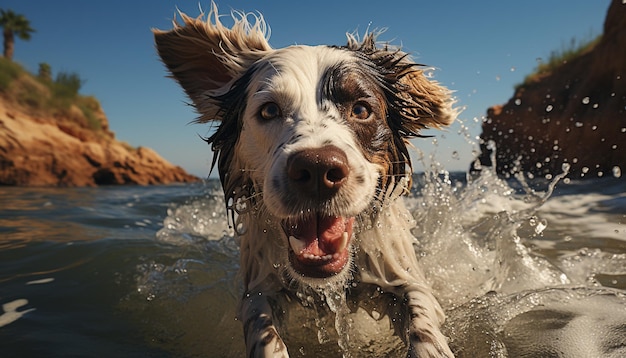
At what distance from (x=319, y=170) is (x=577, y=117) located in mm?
16481

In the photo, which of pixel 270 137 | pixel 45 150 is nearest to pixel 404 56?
pixel 270 137

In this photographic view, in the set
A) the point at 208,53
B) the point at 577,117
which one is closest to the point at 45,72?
the point at 577,117

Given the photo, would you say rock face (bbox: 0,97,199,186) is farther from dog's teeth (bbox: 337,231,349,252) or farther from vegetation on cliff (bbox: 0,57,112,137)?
dog's teeth (bbox: 337,231,349,252)

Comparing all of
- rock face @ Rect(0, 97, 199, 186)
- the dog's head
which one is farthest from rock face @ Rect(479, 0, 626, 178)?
rock face @ Rect(0, 97, 199, 186)

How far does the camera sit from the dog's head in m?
2.68

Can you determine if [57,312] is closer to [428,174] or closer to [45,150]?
[428,174]

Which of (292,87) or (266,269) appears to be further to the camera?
(266,269)

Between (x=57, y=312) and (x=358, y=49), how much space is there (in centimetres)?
313

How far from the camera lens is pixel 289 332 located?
340 cm

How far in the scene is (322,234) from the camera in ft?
9.34

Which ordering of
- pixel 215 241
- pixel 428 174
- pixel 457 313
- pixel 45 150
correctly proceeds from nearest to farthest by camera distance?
pixel 457 313 → pixel 428 174 → pixel 215 241 → pixel 45 150

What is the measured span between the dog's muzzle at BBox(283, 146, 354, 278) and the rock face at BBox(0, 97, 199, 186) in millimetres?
17855

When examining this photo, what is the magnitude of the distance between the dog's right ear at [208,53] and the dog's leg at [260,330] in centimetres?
156

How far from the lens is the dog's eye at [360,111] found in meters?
3.22
